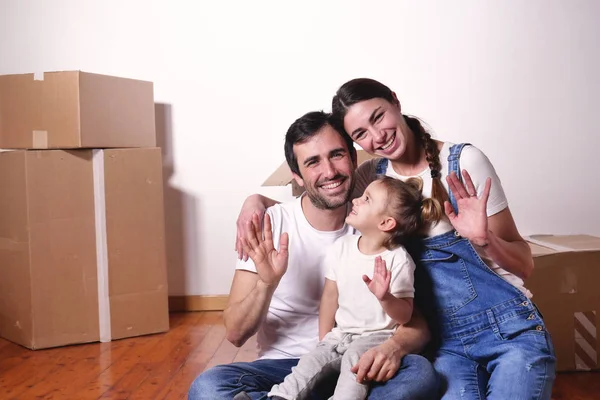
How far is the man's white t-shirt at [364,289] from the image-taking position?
5.29 feet

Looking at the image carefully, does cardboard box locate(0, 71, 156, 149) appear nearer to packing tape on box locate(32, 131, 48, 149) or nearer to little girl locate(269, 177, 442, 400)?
packing tape on box locate(32, 131, 48, 149)

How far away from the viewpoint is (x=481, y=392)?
1.56 metres

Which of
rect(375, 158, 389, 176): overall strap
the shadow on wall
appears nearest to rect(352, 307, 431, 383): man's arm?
rect(375, 158, 389, 176): overall strap

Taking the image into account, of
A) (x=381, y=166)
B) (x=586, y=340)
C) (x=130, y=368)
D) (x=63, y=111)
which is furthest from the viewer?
(x=63, y=111)

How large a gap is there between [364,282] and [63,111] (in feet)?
5.81

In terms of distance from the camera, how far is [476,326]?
64.6 inches

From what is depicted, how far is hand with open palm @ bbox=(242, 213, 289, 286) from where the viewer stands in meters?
1.65

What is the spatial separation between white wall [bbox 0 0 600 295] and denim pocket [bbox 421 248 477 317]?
1725 mm

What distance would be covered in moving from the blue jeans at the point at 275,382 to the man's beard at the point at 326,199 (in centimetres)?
40

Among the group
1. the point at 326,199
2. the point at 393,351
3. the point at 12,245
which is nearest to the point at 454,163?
the point at 326,199

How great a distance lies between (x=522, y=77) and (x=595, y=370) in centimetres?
141

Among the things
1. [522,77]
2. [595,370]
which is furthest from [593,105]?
[595,370]

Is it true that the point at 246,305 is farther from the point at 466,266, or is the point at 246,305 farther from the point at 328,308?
the point at 466,266

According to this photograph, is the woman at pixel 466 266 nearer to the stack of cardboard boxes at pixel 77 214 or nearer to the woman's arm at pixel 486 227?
the woman's arm at pixel 486 227
